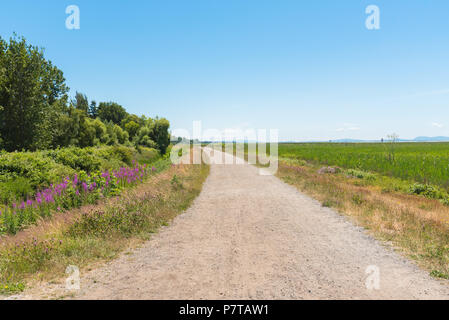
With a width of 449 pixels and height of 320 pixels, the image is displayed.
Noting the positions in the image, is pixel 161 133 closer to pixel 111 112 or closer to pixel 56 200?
pixel 56 200

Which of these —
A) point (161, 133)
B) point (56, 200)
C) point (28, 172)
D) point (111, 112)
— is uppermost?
point (111, 112)

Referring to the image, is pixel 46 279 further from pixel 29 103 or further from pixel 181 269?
pixel 29 103

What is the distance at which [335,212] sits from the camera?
29.5ft

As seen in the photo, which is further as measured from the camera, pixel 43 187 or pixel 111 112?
pixel 111 112

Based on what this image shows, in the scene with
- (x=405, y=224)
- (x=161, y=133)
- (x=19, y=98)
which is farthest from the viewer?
(x=161, y=133)

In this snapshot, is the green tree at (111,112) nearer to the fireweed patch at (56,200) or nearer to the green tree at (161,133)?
the green tree at (161,133)

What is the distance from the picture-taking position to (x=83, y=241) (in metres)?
5.46

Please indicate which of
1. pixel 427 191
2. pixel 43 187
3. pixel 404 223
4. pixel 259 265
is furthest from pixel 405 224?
pixel 43 187

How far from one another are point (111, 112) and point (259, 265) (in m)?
108

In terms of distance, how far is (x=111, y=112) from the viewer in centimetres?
9938

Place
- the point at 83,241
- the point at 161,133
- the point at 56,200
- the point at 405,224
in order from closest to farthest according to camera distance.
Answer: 1. the point at 83,241
2. the point at 405,224
3. the point at 56,200
4. the point at 161,133

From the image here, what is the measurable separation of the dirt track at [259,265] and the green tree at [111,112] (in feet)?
338

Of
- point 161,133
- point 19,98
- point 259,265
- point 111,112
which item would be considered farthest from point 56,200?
point 111,112

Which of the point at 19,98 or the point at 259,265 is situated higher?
the point at 19,98
